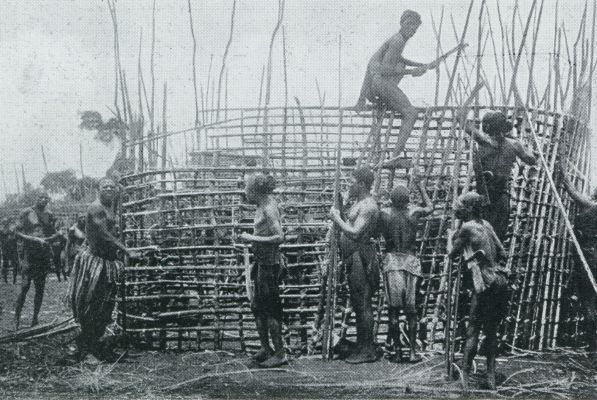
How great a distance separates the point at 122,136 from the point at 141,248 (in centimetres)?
203

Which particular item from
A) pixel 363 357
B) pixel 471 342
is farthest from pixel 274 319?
pixel 471 342

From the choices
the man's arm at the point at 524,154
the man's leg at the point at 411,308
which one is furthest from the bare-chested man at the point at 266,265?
the man's arm at the point at 524,154

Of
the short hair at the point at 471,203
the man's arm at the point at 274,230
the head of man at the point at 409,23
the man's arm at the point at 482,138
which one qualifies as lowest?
the man's arm at the point at 274,230

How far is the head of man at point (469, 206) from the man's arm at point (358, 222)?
0.85 m

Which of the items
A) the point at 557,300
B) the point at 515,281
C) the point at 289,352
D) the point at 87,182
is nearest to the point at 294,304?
the point at 289,352

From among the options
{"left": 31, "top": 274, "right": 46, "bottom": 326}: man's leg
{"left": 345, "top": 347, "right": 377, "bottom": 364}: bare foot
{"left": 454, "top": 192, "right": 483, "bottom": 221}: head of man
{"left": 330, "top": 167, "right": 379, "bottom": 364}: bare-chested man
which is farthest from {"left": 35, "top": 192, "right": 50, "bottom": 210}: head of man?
{"left": 454, "top": 192, "right": 483, "bottom": 221}: head of man

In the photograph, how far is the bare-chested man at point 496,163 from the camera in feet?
19.6

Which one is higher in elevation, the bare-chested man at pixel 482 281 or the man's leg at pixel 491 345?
the bare-chested man at pixel 482 281

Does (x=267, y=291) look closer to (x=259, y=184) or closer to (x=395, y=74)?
(x=259, y=184)

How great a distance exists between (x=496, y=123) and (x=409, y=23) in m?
1.93

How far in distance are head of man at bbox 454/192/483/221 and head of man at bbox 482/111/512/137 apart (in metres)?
0.96

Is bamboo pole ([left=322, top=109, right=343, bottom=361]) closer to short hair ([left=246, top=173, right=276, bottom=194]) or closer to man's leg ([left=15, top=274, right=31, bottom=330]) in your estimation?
short hair ([left=246, top=173, right=276, bottom=194])

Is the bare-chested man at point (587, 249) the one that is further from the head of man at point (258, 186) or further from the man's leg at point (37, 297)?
the man's leg at point (37, 297)

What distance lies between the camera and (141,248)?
680 cm
